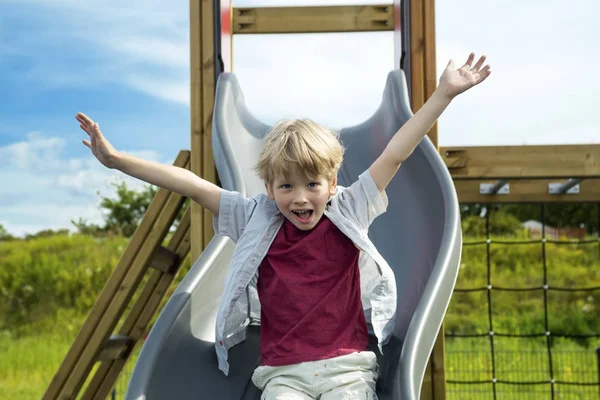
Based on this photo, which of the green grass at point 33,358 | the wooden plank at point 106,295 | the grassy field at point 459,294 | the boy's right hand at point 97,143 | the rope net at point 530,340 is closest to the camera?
the boy's right hand at point 97,143

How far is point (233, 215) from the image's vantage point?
174cm

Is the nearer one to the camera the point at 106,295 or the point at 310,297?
the point at 310,297

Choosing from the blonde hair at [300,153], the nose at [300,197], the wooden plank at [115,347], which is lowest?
the wooden plank at [115,347]

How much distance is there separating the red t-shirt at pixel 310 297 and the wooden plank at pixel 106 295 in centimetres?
143

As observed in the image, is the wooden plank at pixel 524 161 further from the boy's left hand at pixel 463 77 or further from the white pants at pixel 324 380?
the white pants at pixel 324 380

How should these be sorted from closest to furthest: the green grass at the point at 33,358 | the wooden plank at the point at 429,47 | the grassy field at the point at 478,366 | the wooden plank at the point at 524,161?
the wooden plank at the point at 429,47, the wooden plank at the point at 524,161, the grassy field at the point at 478,366, the green grass at the point at 33,358

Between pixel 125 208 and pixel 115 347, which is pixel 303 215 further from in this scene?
pixel 125 208

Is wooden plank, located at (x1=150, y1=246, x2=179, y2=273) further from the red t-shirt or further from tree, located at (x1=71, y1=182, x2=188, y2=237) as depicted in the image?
tree, located at (x1=71, y1=182, x2=188, y2=237)

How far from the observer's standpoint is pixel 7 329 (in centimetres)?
821

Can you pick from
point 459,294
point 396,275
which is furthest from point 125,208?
point 396,275

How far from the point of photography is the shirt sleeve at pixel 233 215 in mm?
1729

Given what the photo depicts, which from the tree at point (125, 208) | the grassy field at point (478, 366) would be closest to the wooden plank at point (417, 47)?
the grassy field at point (478, 366)

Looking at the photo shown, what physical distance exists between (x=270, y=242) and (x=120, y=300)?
4.97 ft

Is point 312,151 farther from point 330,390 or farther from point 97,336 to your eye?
point 97,336
